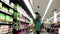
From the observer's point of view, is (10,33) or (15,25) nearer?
(10,33)

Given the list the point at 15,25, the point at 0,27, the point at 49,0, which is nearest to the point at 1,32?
the point at 0,27

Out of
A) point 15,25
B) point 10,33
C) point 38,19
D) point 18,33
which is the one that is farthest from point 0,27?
point 38,19

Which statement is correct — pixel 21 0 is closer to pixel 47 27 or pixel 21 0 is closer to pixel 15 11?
pixel 15 11

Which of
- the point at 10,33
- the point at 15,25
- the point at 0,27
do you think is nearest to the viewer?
the point at 0,27

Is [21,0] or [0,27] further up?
[21,0]

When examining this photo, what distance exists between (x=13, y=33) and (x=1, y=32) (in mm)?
700

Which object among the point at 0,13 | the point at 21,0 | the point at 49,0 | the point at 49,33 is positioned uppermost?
the point at 49,0

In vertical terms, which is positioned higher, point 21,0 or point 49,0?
point 49,0

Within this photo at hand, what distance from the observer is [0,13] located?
1.96 m

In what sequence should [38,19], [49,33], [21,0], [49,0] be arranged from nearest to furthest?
1. [21,0]
2. [38,19]
3. [49,33]
4. [49,0]

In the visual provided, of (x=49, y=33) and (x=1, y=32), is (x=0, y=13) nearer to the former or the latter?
(x=1, y=32)

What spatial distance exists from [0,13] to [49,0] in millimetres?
8305

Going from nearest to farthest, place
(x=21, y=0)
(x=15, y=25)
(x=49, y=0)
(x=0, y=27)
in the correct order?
(x=0, y=27) < (x=15, y=25) < (x=21, y=0) < (x=49, y=0)

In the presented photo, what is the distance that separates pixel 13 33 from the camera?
2596mm
